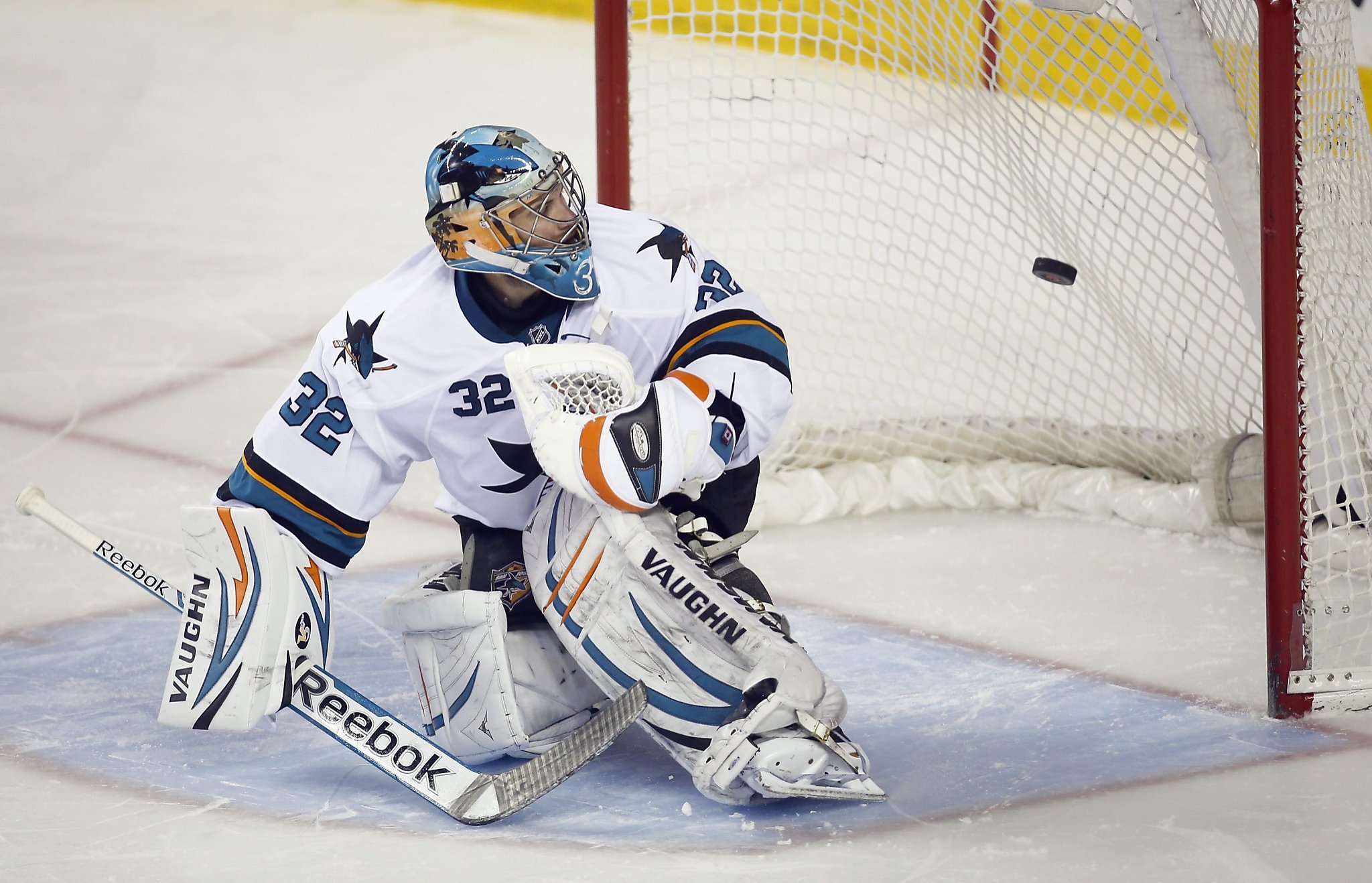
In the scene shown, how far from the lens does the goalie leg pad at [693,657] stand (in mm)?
2070

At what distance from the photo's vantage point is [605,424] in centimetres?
204

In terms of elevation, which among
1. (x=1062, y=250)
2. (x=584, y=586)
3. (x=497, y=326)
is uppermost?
(x=497, y=326)

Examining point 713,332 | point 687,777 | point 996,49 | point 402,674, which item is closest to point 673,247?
point 713,332

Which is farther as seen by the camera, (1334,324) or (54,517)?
(54,517)

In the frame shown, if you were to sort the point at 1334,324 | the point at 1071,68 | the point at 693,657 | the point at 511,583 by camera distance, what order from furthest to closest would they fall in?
1. the point at 1071,68
2. the point at 1334,324
3. the point at 511,583
4. the point at 693,657

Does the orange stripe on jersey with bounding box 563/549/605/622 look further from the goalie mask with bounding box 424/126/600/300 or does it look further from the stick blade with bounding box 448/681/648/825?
the goalie mask with bounding box 424/126/600/300

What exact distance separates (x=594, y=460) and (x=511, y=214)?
13.2 inches

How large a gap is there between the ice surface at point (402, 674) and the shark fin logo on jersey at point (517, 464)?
15.9 inches

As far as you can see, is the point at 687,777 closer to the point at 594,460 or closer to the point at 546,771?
the point at 546,771

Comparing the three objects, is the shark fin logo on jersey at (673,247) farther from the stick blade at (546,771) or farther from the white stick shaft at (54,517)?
the white stick shaft at (54,517)

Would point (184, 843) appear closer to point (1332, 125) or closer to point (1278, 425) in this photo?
point (1278, 425)

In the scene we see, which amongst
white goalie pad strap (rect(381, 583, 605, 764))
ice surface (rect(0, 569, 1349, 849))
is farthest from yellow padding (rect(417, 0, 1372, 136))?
white goalie pad strap (rect(381, 583, 605, 764))

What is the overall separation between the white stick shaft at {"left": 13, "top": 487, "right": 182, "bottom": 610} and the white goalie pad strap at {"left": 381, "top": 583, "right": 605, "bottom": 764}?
18.7 inches

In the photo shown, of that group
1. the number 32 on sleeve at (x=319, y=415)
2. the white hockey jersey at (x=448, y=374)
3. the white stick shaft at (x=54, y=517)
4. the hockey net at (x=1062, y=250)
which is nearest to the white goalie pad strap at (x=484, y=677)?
the white hockey jersey at (x=448, y=374)
